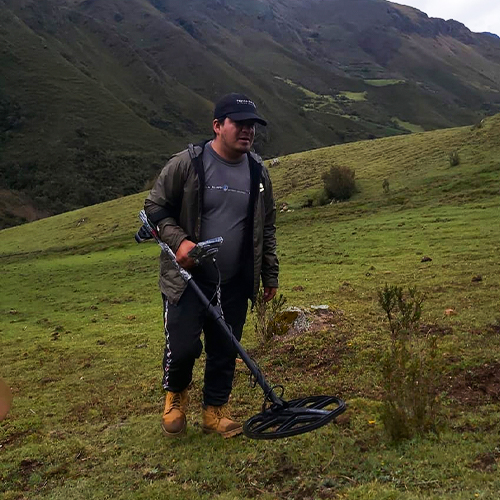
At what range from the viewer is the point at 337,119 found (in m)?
149

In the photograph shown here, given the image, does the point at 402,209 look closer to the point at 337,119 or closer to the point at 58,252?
the point at 58,252

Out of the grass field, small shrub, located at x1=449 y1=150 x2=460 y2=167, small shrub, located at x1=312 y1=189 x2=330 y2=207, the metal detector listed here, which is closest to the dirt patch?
the grass field

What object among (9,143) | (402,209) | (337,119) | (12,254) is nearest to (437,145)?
(402,209)

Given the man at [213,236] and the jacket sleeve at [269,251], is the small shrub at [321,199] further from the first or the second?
the man at [213,236]

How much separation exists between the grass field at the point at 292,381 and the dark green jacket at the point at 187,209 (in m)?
1.49

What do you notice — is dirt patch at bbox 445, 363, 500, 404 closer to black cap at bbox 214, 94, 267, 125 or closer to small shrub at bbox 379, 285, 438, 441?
small shrub at bbox 379, 285, 438, 441

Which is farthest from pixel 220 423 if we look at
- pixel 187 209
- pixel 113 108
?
pixel 113 108

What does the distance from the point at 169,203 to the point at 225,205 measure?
49 cm

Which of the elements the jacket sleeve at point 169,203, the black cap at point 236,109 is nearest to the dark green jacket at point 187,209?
the jacket sleeve at point 169,203

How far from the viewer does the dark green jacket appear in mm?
4340

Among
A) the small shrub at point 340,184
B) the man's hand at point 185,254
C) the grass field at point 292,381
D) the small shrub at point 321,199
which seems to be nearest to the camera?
the grass field at point 292,381

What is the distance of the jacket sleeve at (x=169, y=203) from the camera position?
4340mm

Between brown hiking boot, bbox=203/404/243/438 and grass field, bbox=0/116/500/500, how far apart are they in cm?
11

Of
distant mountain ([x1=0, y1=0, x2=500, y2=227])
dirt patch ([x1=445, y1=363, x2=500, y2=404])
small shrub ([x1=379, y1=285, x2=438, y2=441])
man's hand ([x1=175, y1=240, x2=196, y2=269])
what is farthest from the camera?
distant mountain ([x1=0, y1=0, x2=500, y2=227])
